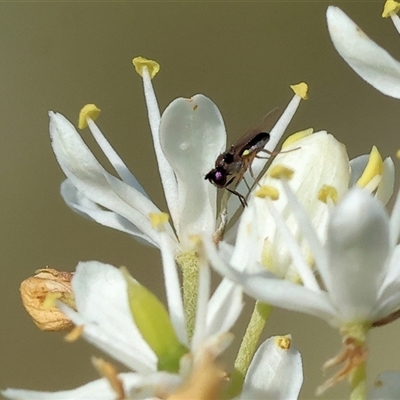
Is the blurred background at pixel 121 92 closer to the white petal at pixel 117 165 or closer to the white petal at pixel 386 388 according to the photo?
the white petal at pixel 117 165

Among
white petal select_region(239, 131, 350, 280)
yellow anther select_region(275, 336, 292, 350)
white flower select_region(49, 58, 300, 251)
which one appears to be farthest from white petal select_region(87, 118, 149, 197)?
yellow anther select_region(275, 336, 292, 350)

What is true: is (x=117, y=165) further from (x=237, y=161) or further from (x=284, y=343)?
(x=284, y=343)

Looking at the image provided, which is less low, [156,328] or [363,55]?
[363,55]

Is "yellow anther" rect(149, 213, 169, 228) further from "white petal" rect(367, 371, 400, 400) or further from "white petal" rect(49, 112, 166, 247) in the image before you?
"white petal" rect(367, 371, 400, 400)

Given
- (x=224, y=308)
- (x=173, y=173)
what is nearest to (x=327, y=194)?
(x=224, y=308)

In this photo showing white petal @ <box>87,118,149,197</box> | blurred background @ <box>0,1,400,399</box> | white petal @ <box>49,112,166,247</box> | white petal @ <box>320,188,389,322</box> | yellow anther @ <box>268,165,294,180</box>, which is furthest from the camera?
blurred background @ <box>0,1,400,399</box>

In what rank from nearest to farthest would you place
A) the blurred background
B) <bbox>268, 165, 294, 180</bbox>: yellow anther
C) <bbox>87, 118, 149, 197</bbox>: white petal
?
1. <bbox>268, 165, 294, 180</bbox>: yellow anther
2. <bbox>87, 118, 149, 197</bbox>: white petal
3. the blurred background

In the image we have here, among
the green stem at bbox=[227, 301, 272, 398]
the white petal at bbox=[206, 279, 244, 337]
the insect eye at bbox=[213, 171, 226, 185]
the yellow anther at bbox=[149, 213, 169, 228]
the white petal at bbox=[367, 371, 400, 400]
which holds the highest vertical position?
the insect eye at bbox=[213, 171, 226, 185]
